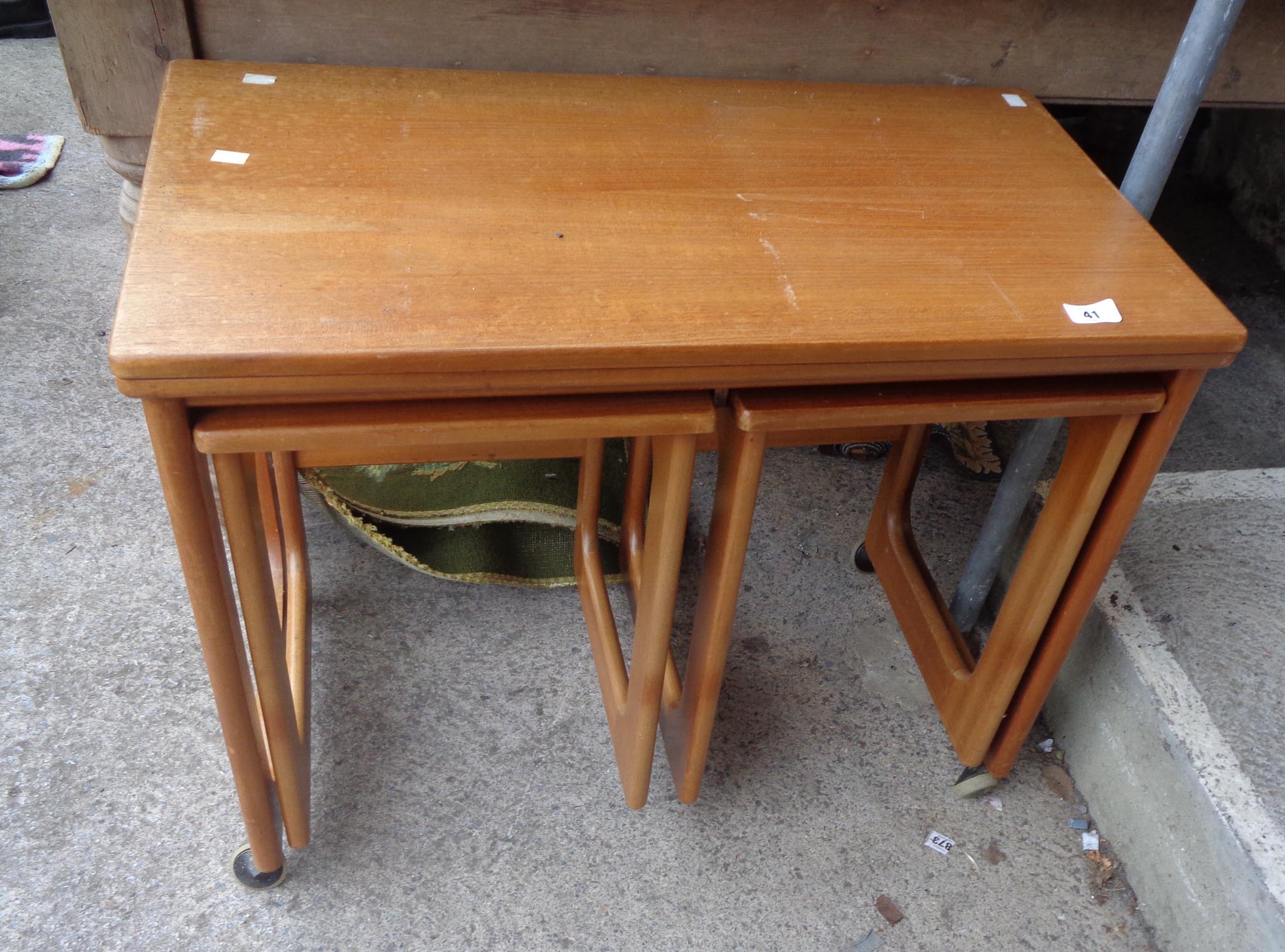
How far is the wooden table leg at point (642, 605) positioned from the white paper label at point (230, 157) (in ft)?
1.65

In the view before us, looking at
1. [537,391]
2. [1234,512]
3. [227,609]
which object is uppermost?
[537,391]

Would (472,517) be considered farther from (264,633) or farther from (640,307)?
(640,307)

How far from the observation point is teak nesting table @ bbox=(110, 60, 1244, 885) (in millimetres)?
848

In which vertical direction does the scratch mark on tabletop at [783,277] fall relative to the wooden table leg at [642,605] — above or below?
above

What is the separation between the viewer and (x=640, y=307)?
0.89 meters

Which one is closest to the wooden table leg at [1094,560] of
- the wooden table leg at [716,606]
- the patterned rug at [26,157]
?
the wooden table leg at [716,606]

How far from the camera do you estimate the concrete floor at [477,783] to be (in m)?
1.27

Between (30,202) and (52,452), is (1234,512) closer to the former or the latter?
(52,452)

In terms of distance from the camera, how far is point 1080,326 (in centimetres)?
94

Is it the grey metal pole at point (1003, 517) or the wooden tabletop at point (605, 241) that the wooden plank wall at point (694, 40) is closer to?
the wooden tabletop at point (605, 241)

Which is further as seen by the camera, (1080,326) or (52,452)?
(52,452)

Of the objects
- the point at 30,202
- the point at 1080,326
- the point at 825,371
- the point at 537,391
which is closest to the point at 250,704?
the point at 537,391

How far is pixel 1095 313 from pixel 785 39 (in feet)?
2.50

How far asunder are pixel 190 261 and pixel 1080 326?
79 centimetres
